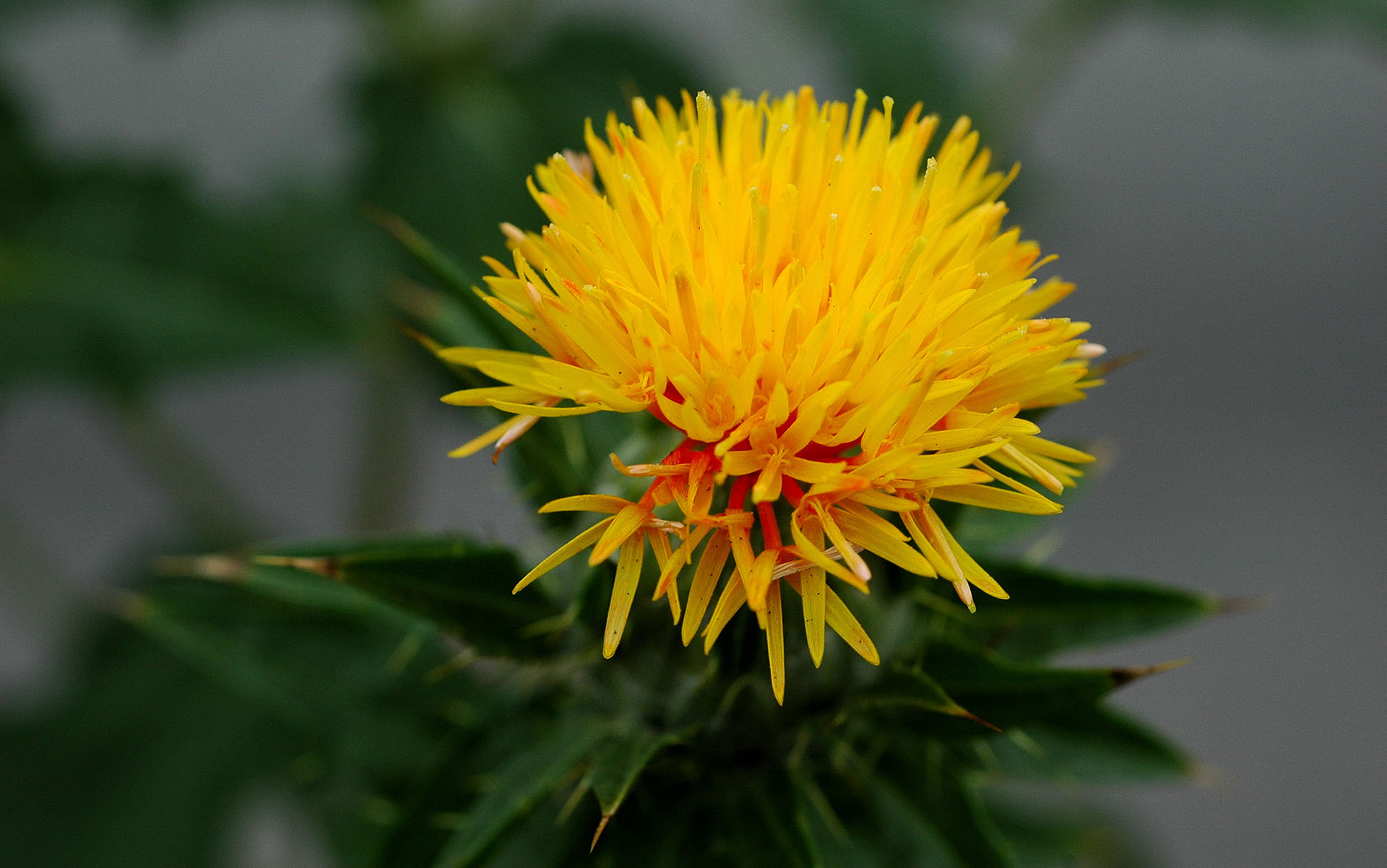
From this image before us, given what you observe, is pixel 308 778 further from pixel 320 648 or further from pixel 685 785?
pixel 685 785

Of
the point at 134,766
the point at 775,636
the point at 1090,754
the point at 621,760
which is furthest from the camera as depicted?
the point at 134,766

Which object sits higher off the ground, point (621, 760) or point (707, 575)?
point (707, 575)

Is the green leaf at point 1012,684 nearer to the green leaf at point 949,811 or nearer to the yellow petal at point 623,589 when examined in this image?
the green leaf at point 949,811

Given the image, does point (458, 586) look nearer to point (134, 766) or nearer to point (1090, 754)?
point (1090, 754)

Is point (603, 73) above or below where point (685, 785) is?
above

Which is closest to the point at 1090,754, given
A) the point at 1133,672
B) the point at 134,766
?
the point at 1133,672

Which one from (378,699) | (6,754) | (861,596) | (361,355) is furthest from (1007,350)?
(6,754)

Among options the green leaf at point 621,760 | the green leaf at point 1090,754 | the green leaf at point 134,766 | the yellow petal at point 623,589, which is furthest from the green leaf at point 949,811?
the green leaf at point 134,766
